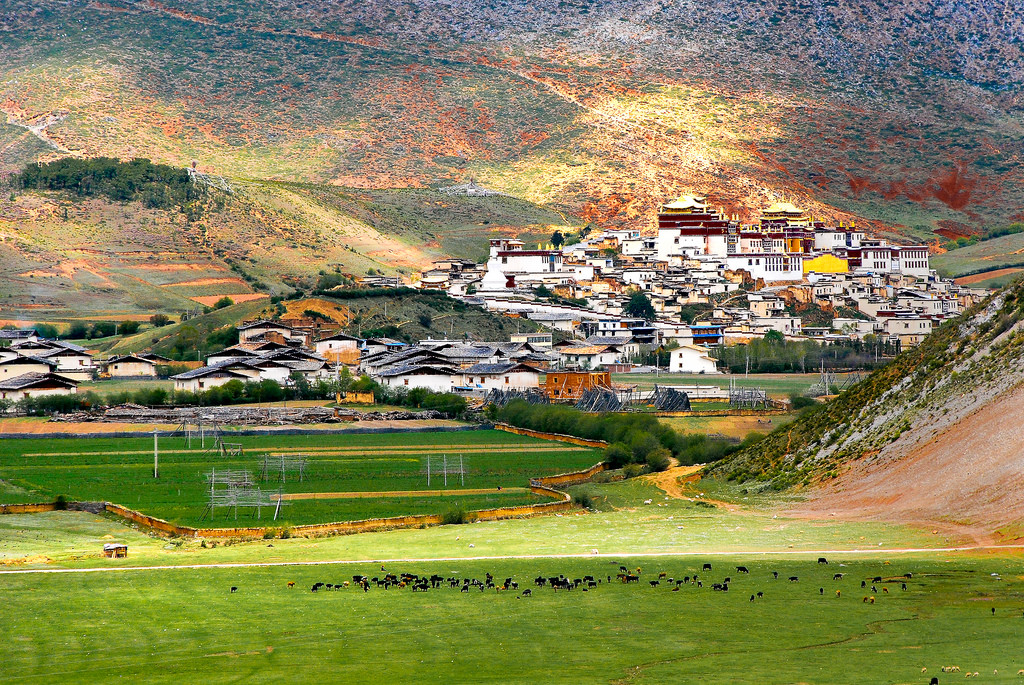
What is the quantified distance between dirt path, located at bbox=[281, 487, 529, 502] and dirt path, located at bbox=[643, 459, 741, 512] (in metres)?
4.03

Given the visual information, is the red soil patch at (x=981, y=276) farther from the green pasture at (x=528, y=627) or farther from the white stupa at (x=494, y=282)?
the green pasture at (x=528, y=627)

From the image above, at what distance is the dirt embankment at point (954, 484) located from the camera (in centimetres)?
3073

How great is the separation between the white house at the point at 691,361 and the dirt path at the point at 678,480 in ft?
133

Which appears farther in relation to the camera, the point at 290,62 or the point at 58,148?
the point at 290,62

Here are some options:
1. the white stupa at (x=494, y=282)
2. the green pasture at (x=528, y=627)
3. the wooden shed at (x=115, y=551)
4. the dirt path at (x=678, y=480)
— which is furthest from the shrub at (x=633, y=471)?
the white stupa at (x=494, y=282)

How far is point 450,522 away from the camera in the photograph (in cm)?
3550

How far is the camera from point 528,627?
21.8 m

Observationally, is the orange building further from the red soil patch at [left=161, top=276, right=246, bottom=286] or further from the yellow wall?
the yellow wall

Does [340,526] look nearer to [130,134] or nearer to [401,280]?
[401,280]

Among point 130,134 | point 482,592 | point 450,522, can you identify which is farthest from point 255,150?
point 482,592

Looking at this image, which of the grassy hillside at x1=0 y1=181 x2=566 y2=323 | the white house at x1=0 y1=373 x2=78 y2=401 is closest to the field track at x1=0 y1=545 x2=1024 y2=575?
the white house at x1=0 y1=373 x2=78 y2=401

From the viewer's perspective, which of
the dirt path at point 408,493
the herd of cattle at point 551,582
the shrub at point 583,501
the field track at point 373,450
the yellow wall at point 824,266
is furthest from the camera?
the yellow wall at point 824,266

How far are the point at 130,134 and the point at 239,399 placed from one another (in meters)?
98.2

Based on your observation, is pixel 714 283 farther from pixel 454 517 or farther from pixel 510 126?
pixel 454 517
